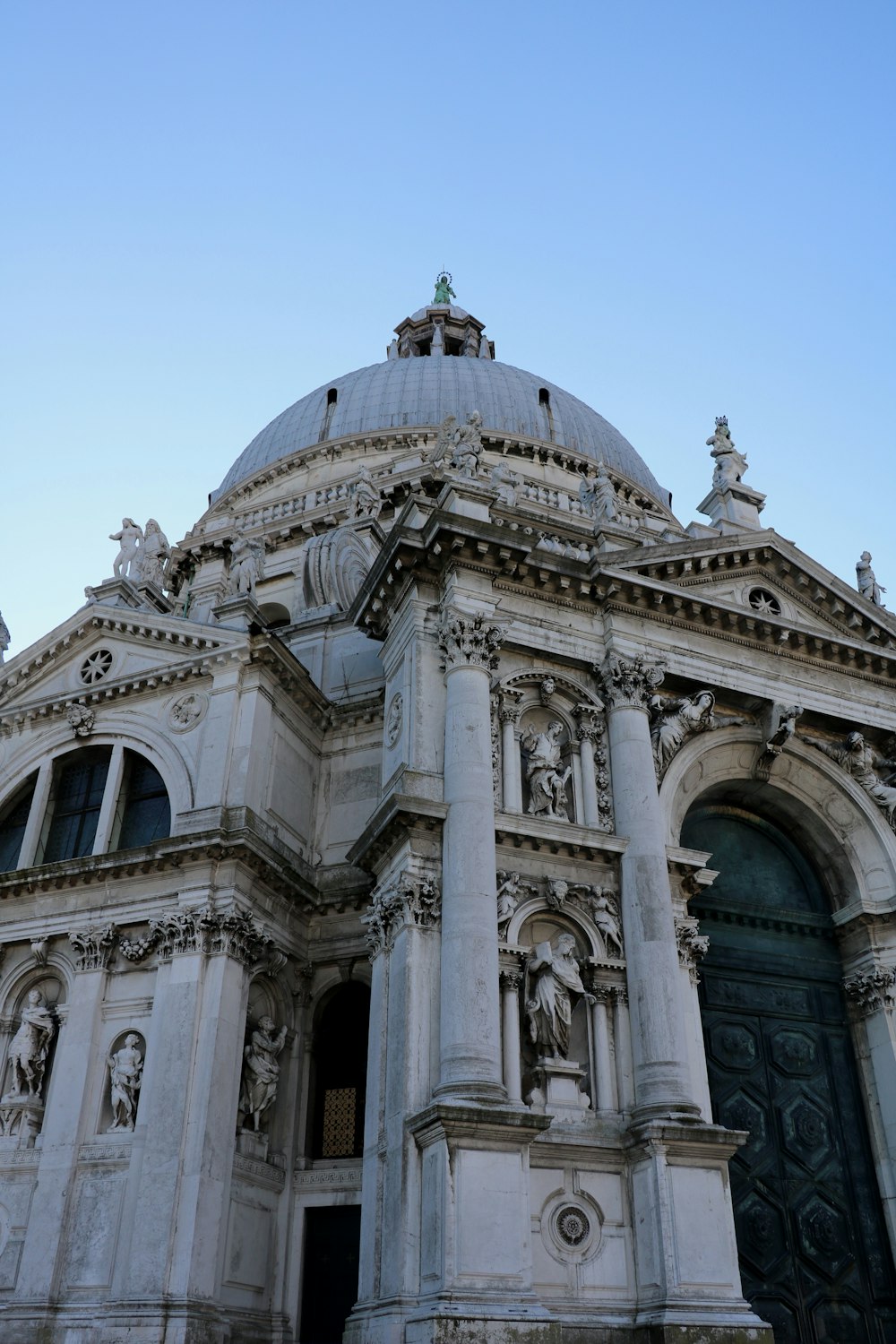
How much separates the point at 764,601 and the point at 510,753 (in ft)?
Result: 20.6

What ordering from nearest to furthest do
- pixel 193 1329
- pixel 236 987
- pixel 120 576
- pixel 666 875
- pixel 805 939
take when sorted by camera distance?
pixel 193 1329 < pixel 666 875 < pixel 236 987 < pixel 805 939 < pixel 120 576

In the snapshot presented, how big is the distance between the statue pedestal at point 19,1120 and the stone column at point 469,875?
766 cm

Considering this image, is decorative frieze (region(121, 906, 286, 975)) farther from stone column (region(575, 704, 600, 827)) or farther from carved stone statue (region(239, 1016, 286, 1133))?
stone column (region(575, 704, 600, 827))

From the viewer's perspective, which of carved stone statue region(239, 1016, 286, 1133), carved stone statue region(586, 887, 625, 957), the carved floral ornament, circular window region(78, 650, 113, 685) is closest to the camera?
the carved floral ornament

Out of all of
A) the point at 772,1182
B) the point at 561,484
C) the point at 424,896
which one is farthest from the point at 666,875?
the point at 561,484

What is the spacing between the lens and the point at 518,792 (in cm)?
1720

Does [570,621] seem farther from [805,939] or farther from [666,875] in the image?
[805,939]

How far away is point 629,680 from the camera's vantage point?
18.4m

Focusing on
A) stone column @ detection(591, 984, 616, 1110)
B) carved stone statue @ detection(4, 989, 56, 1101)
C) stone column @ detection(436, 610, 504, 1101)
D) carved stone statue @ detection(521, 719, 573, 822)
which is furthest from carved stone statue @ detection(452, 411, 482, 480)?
carved stone statue @ detection(4, 989, 56, 1101)

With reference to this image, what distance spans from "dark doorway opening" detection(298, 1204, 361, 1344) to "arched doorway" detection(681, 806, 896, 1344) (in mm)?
5604

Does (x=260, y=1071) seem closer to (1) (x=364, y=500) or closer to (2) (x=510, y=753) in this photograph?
(2) (x=510, y=753)

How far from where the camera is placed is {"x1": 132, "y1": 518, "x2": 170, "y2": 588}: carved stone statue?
26.3 metres

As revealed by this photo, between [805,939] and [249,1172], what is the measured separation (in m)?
9.66

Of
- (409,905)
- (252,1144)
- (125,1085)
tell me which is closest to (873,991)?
(409,905)
